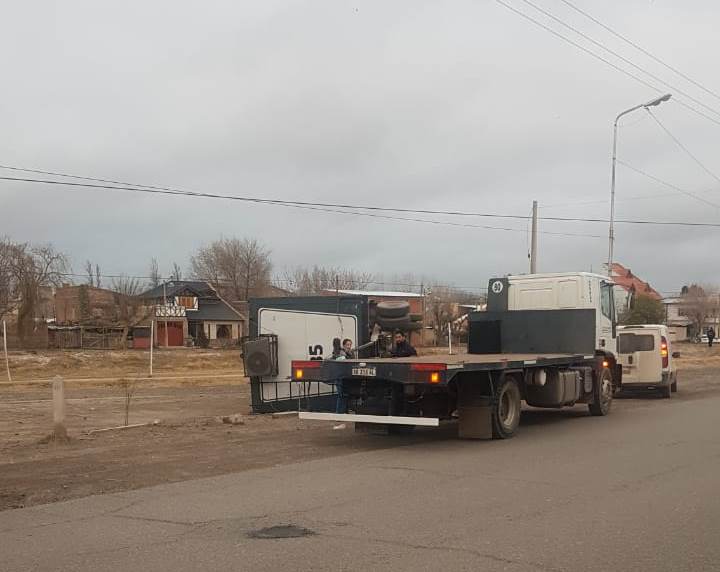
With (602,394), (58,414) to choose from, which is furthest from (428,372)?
(602,394)

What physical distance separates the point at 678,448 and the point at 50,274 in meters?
50.9

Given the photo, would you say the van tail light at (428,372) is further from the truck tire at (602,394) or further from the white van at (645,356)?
the white van at (645,356)

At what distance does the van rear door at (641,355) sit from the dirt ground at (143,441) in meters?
1.09

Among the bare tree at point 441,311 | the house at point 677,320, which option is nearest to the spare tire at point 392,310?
the bare tree at point 441,311

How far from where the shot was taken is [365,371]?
1160 centimetres

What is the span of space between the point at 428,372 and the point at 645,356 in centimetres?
1288

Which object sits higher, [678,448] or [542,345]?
[542,345]

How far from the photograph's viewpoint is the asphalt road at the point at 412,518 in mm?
5906

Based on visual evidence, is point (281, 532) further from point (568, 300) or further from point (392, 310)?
point (568, 300)

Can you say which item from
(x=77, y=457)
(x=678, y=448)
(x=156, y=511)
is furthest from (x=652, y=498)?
(x=77, y=457)

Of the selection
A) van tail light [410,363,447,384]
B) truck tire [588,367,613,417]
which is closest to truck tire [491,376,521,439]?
van tail light [410,363,447,384]

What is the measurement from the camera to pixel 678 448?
11641 millimetres

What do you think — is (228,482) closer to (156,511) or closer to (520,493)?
(156,511)

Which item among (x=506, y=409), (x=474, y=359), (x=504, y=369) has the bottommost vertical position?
(x=506, y=409)
